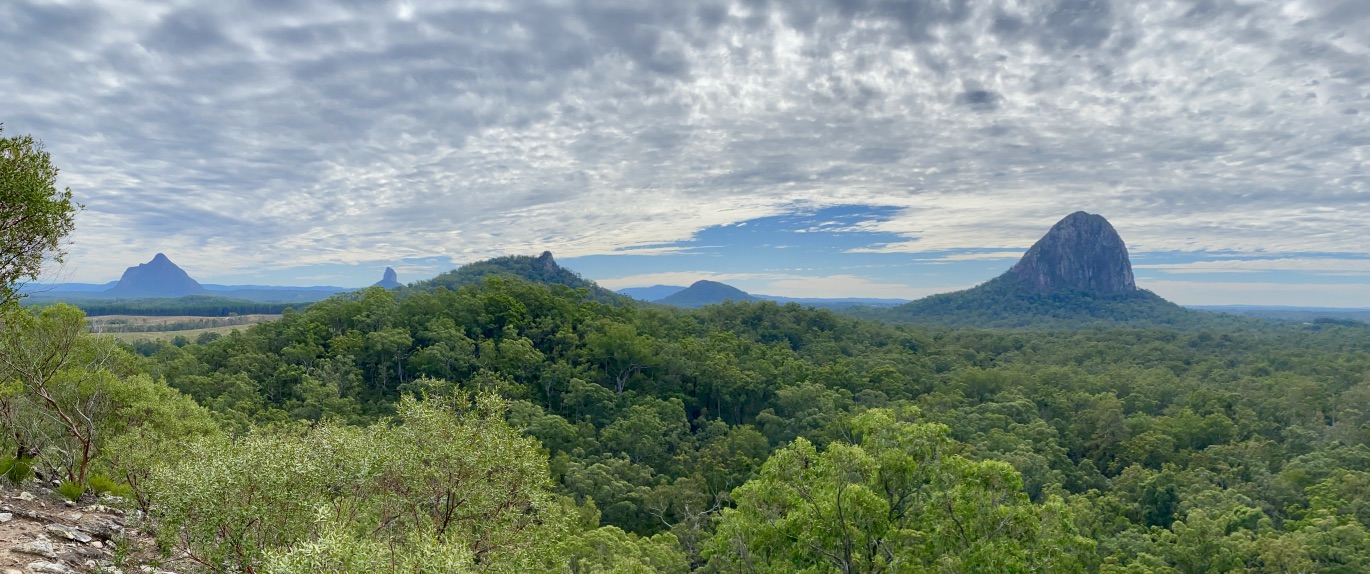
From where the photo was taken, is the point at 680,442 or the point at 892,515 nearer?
the point at 892,515

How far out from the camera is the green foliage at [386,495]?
378 inches

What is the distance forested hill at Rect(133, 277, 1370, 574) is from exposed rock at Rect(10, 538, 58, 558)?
6.88m

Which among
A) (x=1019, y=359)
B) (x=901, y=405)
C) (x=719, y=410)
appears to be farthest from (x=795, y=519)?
(x=1019, y=359)

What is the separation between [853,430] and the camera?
1903 centimetres

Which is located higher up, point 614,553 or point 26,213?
point 26,213

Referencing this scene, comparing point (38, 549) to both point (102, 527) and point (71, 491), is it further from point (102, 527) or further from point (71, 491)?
point (71, 491)

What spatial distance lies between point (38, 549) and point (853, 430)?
19223 millimetres

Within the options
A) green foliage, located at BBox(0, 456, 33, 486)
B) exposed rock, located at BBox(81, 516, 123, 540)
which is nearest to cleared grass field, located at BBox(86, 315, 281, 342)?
green foliage, located at BBox(0, 456, 33, 486)

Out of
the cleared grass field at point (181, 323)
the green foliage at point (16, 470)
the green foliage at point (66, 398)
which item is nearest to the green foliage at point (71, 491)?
the green foliage at point (66, 398)

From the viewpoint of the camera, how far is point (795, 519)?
1595cm

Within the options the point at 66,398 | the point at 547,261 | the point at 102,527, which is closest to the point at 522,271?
the point at 547,261

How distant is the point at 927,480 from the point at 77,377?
2762cm

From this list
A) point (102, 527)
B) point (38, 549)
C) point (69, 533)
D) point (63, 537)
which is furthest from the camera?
point (102, 527)

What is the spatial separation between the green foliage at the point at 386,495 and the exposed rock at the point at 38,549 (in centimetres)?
213
